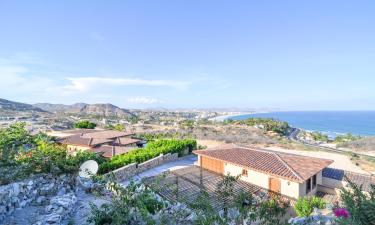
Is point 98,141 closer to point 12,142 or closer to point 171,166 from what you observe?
point 171,166

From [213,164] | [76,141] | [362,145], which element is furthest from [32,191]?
[362,145]

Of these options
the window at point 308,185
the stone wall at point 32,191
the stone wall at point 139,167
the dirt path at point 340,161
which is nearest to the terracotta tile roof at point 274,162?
the window at point 308,185

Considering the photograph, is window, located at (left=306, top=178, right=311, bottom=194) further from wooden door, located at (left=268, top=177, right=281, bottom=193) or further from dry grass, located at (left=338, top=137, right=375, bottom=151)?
dry grass, located at (left=338, top=137, right=375, bottom=151)

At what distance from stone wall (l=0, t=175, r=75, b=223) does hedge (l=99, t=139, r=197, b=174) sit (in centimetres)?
1029

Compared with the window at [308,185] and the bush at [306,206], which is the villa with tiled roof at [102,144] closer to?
the window at [308,185]

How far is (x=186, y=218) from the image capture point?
613 centimetres

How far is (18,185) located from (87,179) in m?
2.20

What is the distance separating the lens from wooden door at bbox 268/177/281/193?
1630 centimetres

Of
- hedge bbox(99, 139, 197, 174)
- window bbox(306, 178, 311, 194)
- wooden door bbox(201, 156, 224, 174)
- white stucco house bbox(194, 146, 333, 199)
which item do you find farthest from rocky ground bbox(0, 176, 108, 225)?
window bbox(306, 178, 311, 194)

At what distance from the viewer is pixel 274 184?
1645 centimetres

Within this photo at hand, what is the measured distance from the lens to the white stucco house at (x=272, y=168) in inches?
627

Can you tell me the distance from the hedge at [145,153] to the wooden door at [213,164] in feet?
15.3

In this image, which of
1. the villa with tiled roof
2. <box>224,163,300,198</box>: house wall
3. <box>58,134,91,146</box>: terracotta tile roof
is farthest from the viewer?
<box>58,134,91,146</box>: terracotta tile roof

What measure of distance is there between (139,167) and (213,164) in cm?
583
